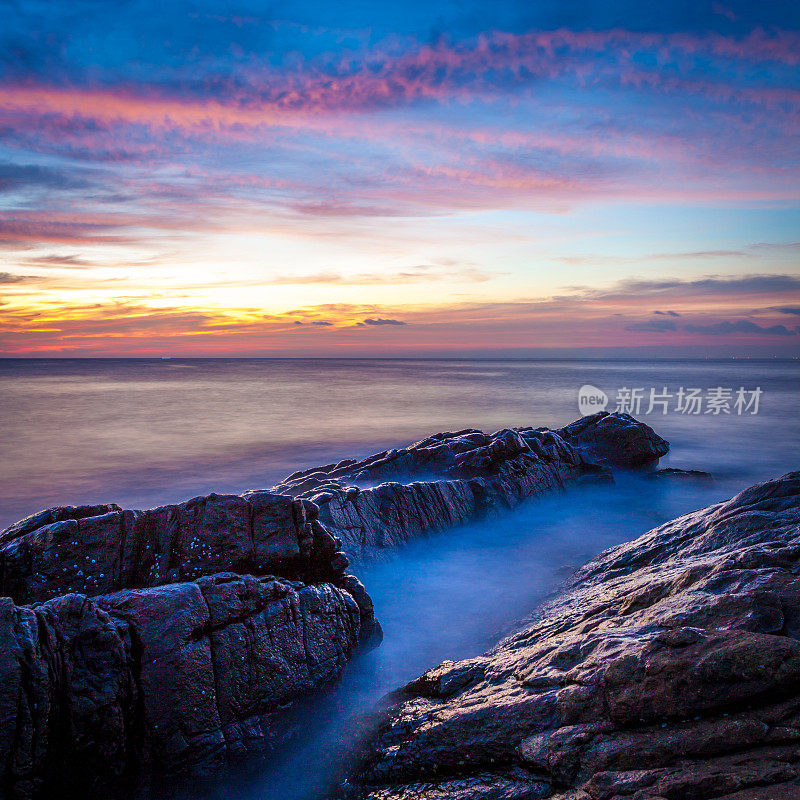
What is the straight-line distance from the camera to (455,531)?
32.2 ft

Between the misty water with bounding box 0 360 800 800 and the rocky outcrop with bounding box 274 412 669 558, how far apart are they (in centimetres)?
40

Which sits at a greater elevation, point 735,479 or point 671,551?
point 671,551

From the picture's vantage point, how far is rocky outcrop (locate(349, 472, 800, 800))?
9.50 ft

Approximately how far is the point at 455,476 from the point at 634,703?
8120mm

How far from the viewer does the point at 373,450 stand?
2139 centimetres

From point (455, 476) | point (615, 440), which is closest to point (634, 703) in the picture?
point (455, 476)

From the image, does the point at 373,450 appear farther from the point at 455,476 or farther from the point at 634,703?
the point at 634,703

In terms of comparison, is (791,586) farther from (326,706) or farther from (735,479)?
(735,479)

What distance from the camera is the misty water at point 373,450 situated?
5.61m

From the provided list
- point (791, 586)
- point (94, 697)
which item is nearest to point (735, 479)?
point (791, 586)

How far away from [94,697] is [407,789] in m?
2.28

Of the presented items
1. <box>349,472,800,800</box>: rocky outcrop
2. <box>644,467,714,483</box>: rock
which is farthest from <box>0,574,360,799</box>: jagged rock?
<box>644,467,714,483</box>: rock

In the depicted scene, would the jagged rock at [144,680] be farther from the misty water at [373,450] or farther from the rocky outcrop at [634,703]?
the rocky outcrop at [634,703]

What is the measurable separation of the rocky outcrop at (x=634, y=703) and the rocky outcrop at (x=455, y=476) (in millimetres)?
3920
